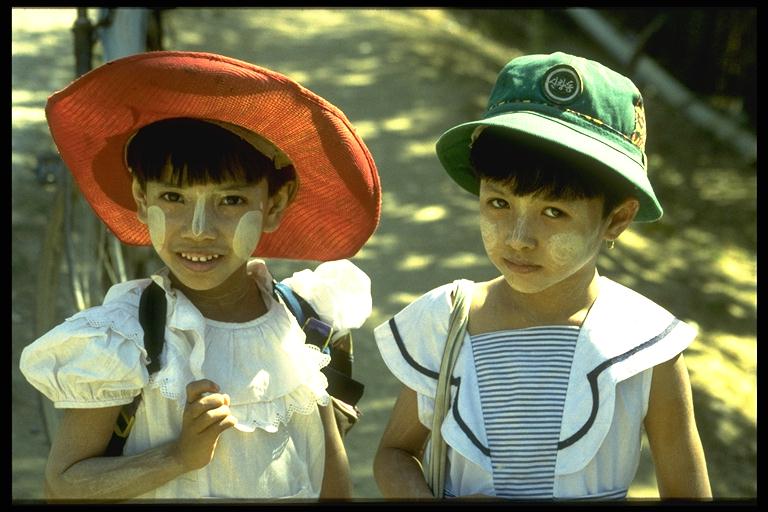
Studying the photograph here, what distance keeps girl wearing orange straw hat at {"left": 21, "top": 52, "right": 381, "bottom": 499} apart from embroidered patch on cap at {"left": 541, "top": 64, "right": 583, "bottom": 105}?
447 millimetres

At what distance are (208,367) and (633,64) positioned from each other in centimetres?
704

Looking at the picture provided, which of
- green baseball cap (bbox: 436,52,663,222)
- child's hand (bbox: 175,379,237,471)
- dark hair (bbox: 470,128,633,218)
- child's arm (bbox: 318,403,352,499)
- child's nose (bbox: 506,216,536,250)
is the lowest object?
child's arm (bbox: 318,403,352,499)

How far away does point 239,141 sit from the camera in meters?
2.51

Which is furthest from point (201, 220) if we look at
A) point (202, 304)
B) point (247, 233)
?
point (202, 304)

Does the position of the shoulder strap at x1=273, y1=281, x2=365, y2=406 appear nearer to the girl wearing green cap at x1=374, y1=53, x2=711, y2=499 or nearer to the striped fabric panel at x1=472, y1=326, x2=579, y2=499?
the girl wearing green cap at x1=374, y1=53, x2=711, y2=499

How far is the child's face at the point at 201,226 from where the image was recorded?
2465 mm

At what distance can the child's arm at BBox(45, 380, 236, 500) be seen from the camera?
2334 mm

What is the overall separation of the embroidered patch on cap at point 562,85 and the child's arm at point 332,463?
0.81 m

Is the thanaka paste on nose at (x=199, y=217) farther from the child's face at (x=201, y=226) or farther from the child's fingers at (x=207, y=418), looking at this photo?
the child's fingers at (x=207, y=418)

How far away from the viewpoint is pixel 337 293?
274cm

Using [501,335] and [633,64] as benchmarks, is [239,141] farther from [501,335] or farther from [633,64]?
[633,64]

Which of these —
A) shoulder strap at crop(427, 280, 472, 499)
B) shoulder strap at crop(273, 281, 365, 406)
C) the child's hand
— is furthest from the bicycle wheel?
shoulder strap at crop(427, 280, 472, 499)

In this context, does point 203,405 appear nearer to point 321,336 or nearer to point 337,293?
point 321,336

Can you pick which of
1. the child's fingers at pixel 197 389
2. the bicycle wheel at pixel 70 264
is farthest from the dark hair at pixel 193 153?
the bicycle wheel at pixel 70 264
